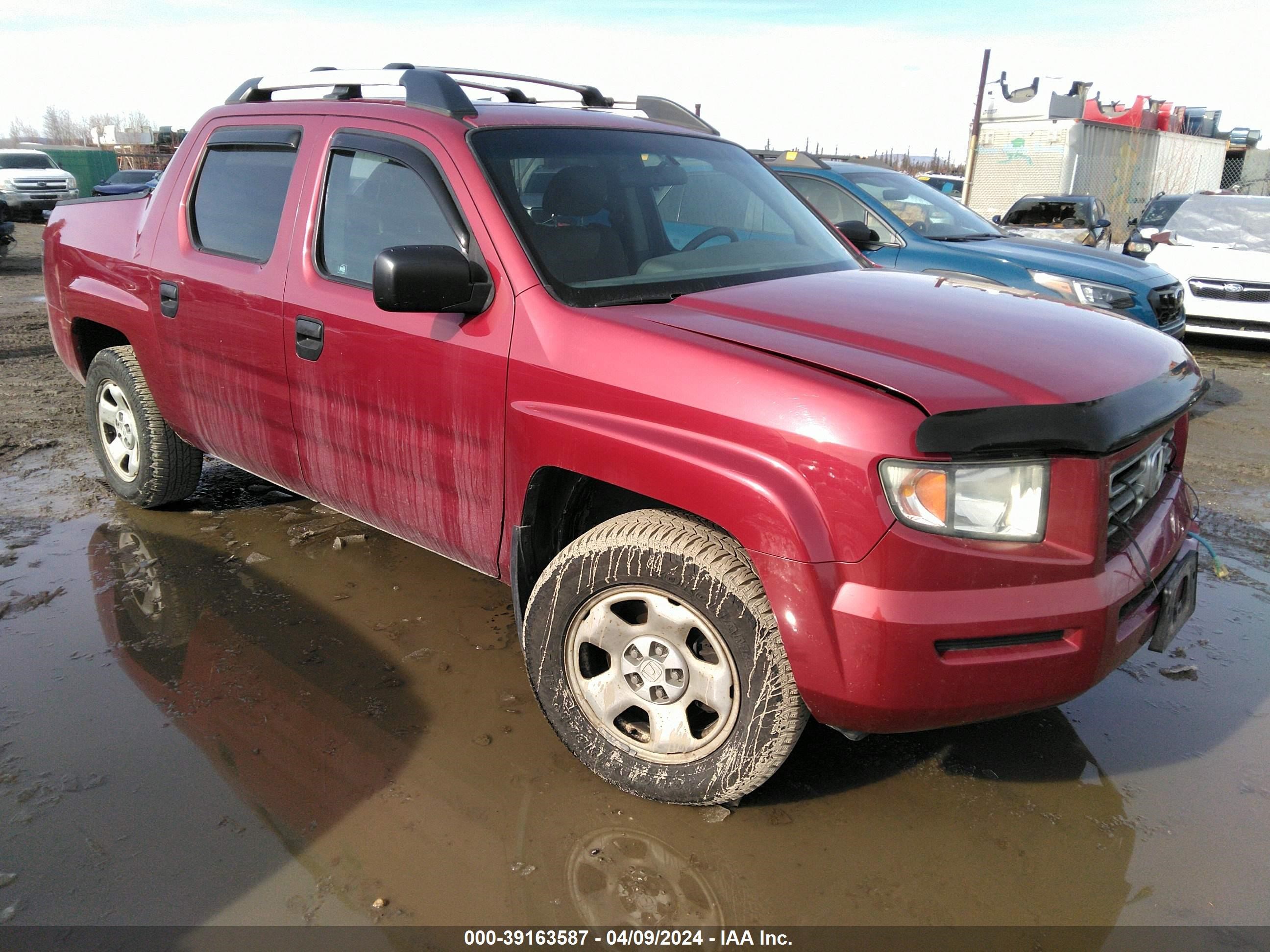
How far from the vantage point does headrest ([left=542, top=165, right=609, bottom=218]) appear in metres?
2.95

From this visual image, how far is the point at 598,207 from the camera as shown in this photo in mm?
3027

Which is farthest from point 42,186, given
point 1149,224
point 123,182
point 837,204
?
point 1149,224

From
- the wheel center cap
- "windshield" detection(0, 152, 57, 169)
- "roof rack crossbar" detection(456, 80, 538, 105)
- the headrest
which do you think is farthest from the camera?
"windshield" detection(0, 152, 57, 169)

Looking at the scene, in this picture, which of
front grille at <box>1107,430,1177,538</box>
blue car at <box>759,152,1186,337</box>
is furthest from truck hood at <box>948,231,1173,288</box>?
front grille at <box>1107,430,1177,538</box>

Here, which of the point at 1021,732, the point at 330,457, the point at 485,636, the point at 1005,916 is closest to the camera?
the point at 1005,916

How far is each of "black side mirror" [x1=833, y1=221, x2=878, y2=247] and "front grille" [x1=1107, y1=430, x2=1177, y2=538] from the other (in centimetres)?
199

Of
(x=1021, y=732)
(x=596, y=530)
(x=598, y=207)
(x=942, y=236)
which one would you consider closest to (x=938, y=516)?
(x=596, y=530)

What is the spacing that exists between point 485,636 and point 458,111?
1.83 metres

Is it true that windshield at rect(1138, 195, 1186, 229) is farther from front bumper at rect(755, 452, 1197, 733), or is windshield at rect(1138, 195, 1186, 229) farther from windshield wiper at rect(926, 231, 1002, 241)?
front bumper at rect(755, 452, 1197, 733)

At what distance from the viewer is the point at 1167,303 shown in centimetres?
691

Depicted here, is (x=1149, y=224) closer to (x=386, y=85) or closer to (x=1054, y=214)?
(x=1054, y=214)

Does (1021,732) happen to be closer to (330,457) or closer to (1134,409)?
(1134,409)

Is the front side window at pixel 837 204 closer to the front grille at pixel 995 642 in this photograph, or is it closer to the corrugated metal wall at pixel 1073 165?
the front grille at pixel 995 642

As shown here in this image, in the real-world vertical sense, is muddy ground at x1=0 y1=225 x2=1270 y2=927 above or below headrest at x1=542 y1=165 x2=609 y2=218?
below
